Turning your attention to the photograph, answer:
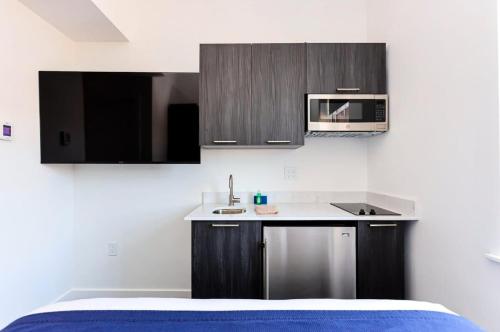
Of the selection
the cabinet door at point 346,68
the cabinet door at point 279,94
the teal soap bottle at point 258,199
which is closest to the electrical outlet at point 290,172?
the teal soap bottle at point 258,199

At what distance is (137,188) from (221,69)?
129cm

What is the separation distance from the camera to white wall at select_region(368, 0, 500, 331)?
1182 millimetres

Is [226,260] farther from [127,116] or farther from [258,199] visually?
[127,116]

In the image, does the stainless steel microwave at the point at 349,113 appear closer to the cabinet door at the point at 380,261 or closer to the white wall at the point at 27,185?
the cabinet door at the point at 380,261

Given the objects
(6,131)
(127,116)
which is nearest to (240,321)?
(127,116)

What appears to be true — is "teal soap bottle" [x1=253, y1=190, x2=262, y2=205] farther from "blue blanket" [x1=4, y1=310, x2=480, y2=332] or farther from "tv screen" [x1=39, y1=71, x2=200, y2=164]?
"blue blanket" [x1=4, y1=310, x2=480, y2=332]

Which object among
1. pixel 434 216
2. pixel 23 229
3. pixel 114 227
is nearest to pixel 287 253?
pixel 434 216

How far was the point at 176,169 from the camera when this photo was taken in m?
2.40

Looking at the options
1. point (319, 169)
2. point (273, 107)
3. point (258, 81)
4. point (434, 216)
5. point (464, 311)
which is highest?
point (258, 81)

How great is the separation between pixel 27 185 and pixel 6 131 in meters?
0.41

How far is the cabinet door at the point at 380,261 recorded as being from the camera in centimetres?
175

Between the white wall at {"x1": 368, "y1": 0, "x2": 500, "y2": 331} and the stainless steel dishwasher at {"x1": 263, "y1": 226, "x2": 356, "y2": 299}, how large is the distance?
1.50ft

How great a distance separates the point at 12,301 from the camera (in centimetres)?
178

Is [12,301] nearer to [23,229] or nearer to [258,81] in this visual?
[23,229]
